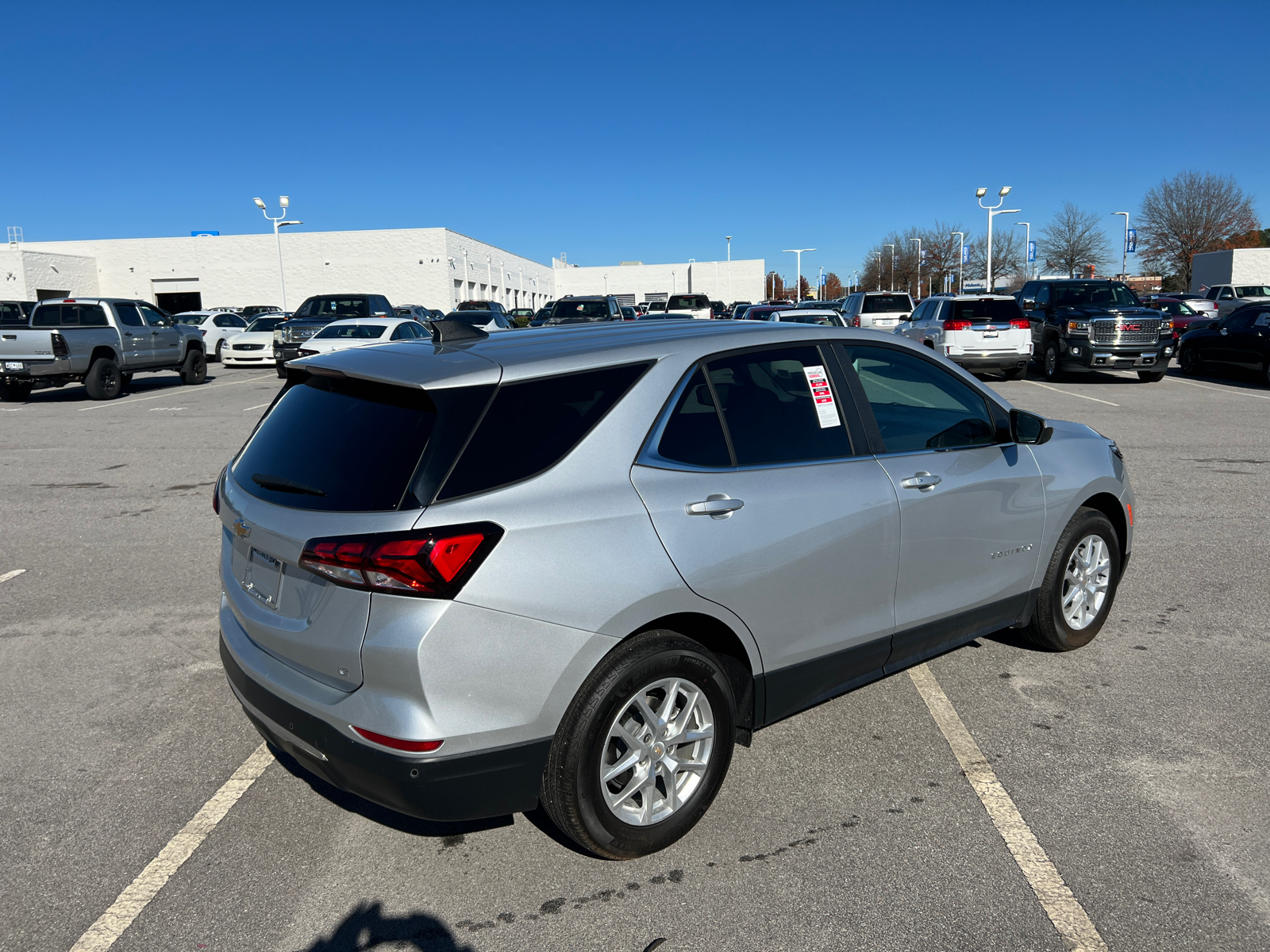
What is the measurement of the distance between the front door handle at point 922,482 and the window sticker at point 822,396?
1.24ft

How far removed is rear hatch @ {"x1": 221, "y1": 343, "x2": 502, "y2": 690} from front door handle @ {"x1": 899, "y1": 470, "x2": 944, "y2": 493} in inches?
69.3

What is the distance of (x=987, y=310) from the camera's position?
19984 mm

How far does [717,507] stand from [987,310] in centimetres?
1878

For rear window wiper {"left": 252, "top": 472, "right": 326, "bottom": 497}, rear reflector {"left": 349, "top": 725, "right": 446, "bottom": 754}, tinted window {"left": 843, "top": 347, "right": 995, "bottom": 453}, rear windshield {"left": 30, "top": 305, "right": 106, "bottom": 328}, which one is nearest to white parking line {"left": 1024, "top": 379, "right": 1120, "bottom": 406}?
tinted window {"left": 843, "top": 347, "right": 995, "bottom": 453}

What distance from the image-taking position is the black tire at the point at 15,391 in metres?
19.1

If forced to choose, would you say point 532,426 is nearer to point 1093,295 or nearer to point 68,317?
point 68,317

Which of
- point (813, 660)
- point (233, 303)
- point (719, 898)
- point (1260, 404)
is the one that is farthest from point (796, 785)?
point (233, 303)

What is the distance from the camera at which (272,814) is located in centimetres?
343

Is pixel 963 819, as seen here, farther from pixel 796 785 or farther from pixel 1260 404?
pixel 1260 404

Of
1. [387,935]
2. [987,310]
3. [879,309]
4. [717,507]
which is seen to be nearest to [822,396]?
[717,507]

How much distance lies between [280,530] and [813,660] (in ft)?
6.32

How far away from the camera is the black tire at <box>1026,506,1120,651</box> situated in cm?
454

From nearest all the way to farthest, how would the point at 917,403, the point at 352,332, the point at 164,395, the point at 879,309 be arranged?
the point at 917,403 → the point at 352,332 → the point at 164,395 → the point at 879,309

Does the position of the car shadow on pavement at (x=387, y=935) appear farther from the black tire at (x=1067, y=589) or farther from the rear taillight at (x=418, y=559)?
the black tire at (x=1067, y=589)
